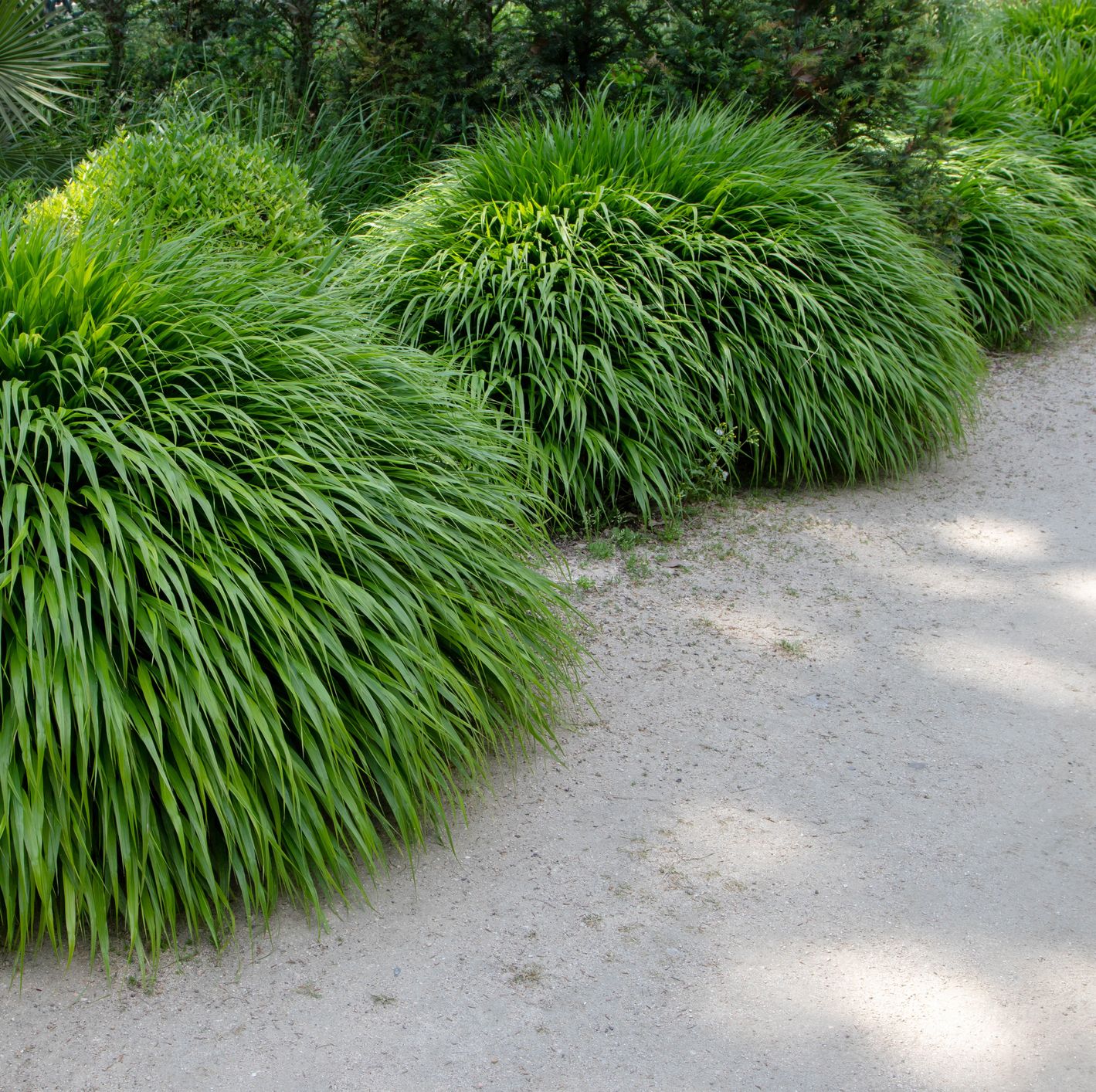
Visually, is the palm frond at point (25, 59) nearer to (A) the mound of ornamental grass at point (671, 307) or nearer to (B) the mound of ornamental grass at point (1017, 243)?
(A) the mound of ornamental grass at point (671, 307)

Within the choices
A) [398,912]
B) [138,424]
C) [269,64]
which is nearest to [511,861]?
[398,912]

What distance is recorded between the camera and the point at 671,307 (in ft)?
15.9

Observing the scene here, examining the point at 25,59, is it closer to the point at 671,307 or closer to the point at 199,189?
the point at 199,189

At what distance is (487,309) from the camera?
4.59 metres

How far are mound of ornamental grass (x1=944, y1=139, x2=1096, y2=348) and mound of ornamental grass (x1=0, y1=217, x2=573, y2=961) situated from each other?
4.35 metres

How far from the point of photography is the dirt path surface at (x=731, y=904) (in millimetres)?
2375

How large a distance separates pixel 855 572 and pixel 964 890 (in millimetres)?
1786

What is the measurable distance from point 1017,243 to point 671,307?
2.91m

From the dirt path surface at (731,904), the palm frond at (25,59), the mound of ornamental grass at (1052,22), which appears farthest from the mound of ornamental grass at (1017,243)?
the palm frond at (25,59)

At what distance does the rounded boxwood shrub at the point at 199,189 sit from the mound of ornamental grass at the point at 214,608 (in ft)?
4.54

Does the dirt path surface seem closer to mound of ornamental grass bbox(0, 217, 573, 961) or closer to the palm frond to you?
mound of ornamental grass bbox(0, 217, 573, 961)

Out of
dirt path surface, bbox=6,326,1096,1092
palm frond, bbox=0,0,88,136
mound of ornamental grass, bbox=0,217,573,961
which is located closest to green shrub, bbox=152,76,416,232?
palm frond, bbox=0,0,88,136

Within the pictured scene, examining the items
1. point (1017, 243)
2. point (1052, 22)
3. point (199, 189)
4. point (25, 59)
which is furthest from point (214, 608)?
point (1052, 22)

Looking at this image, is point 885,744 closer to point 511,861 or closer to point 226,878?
point 511,861
